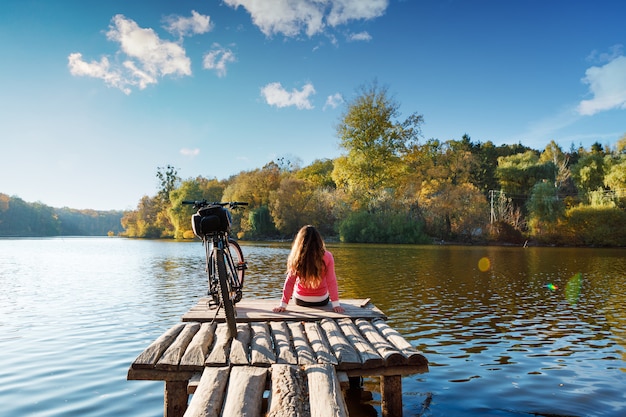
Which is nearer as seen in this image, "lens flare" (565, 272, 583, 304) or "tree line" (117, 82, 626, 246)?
"lens flare" (565, 272, 583, 304)

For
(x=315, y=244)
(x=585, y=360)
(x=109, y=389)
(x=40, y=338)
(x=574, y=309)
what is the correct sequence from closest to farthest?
(x=109, y=389) < (x=315, y=244) < (x=585, y=360) < (x=40, y=338) < (x=574, y=309)

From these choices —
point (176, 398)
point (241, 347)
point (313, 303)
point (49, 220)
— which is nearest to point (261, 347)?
point (241, 347)

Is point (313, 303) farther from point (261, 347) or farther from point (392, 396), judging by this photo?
point (392, 396)

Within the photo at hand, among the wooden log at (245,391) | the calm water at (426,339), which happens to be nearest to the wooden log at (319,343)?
the wooden log at (245,391)

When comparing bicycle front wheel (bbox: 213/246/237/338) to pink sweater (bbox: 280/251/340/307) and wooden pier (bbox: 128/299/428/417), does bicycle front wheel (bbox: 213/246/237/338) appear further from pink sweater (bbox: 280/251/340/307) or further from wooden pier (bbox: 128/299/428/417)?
pink sweater (bbox: 280/251/340/307)

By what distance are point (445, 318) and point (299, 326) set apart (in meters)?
5.01

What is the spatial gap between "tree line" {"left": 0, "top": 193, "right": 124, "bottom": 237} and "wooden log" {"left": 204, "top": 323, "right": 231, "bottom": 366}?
388 ft

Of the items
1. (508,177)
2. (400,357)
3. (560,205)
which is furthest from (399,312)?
(508,177)

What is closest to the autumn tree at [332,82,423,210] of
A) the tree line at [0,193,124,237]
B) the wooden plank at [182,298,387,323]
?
the wooden plank at [182,298,387,323]

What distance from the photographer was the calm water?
4.99 m

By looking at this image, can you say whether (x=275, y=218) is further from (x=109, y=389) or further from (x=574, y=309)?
(x=109, y=389)

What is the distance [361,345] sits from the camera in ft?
15.1

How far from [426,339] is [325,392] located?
4.55 m

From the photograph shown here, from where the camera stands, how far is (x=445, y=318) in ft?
31.2
